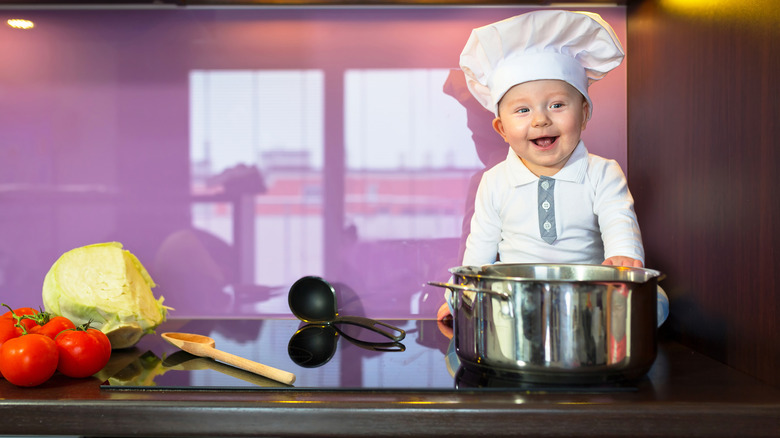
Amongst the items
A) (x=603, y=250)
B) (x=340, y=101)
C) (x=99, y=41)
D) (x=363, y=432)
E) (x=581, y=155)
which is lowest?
(x=363, y=432)

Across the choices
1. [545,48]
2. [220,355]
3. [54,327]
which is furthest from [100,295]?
[545,48]

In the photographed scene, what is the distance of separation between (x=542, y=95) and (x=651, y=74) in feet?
0.91

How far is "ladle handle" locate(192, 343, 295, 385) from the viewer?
74cm

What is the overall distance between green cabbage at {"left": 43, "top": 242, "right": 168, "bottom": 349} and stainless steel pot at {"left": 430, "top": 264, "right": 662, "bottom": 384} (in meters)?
0.52

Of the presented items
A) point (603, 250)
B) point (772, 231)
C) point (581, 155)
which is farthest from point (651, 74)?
point (772, 231)

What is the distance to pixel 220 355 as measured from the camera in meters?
0.85

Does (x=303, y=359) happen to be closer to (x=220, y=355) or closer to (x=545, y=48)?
(x=220, y=355)

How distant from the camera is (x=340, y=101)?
1.26m

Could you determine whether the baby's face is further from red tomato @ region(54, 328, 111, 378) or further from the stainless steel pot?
red tomato @ region(54, 328, 111, 378)

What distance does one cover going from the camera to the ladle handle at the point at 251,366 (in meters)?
0.74

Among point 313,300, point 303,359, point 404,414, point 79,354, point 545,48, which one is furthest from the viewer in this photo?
point 313,300

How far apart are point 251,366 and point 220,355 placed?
0.08 meters

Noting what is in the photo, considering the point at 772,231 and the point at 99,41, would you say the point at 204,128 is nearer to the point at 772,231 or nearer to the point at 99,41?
the point at 99,41

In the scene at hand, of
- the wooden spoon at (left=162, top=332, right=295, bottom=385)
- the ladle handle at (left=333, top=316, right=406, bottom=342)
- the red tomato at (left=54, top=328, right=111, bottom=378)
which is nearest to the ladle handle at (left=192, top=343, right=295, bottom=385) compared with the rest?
the wooden spoon at (left=162, top=332, right=295, bottom=385)
